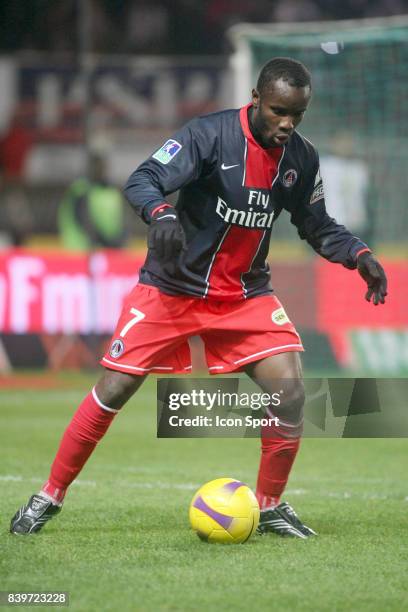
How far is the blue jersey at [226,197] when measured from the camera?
17.6 feet

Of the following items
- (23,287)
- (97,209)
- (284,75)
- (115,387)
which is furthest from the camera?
(97,209)

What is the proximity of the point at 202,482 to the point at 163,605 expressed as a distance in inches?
120

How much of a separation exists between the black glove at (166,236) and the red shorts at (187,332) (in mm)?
605

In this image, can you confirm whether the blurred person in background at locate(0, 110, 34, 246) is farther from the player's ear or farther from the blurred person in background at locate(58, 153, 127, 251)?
the player's ear

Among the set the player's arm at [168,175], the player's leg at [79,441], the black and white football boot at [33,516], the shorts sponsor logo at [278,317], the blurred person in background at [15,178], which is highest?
the player's arm at [168,175]

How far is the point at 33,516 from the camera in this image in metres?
5.41

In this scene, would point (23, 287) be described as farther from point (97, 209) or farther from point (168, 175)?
point (168, 175)

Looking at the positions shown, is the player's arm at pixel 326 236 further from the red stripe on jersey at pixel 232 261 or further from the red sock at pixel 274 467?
the red sock at pixel 274 467

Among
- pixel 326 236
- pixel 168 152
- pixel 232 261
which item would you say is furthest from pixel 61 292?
pixel 168 152

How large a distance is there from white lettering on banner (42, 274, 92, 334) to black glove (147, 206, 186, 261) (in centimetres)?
806

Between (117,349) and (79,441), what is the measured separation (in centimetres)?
44

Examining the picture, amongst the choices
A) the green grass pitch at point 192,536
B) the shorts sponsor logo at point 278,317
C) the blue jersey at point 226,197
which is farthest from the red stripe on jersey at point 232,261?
the green grass pitch at point 192,536

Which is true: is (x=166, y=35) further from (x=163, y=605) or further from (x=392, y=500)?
(x=163, y=605)

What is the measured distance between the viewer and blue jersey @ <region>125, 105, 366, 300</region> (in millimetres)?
5352
